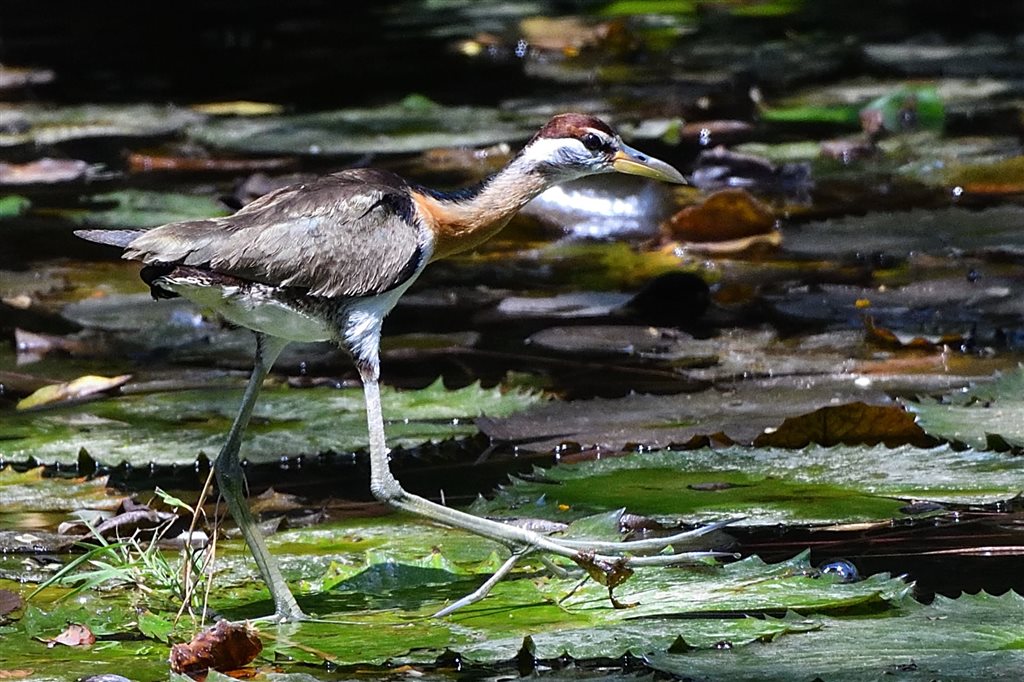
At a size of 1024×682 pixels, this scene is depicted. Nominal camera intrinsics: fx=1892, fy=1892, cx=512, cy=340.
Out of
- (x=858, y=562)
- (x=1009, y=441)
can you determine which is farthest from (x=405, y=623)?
(x=1009, y=441)

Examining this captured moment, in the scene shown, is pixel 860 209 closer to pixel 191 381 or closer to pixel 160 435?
pixel 191 381

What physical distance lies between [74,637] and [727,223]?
4.64 meters

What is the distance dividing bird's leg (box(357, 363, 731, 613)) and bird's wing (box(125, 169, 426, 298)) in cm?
22

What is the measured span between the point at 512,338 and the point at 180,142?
211 inches

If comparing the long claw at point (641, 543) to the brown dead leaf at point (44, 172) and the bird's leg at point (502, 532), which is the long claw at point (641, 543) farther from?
the brown dead leaf at point (44, 172)

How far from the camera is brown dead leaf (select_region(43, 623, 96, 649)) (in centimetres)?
354

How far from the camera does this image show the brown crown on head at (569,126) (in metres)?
4.82

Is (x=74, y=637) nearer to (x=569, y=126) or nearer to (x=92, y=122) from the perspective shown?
(x=569, y=126)

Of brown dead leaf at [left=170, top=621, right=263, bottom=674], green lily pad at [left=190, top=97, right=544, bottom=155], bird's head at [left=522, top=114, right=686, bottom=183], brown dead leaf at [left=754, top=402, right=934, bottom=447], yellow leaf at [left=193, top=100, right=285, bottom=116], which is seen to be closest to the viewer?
brown dead leaf at [left=170, top=621, right=263, bottom=674]

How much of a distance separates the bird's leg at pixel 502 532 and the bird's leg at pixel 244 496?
28 cm

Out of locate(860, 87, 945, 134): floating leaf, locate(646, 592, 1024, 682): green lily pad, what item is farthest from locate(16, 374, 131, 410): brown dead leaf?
locate(860, 87, 945, 134): floating leaf

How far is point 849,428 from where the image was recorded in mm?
4734

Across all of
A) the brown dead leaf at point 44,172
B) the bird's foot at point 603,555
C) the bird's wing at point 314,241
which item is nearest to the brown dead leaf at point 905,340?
the bird's foot at point 603,555

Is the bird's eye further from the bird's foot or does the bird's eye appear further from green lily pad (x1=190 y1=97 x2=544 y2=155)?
green lily pad (x1=190 y1=97 x2=544 y2=155)
